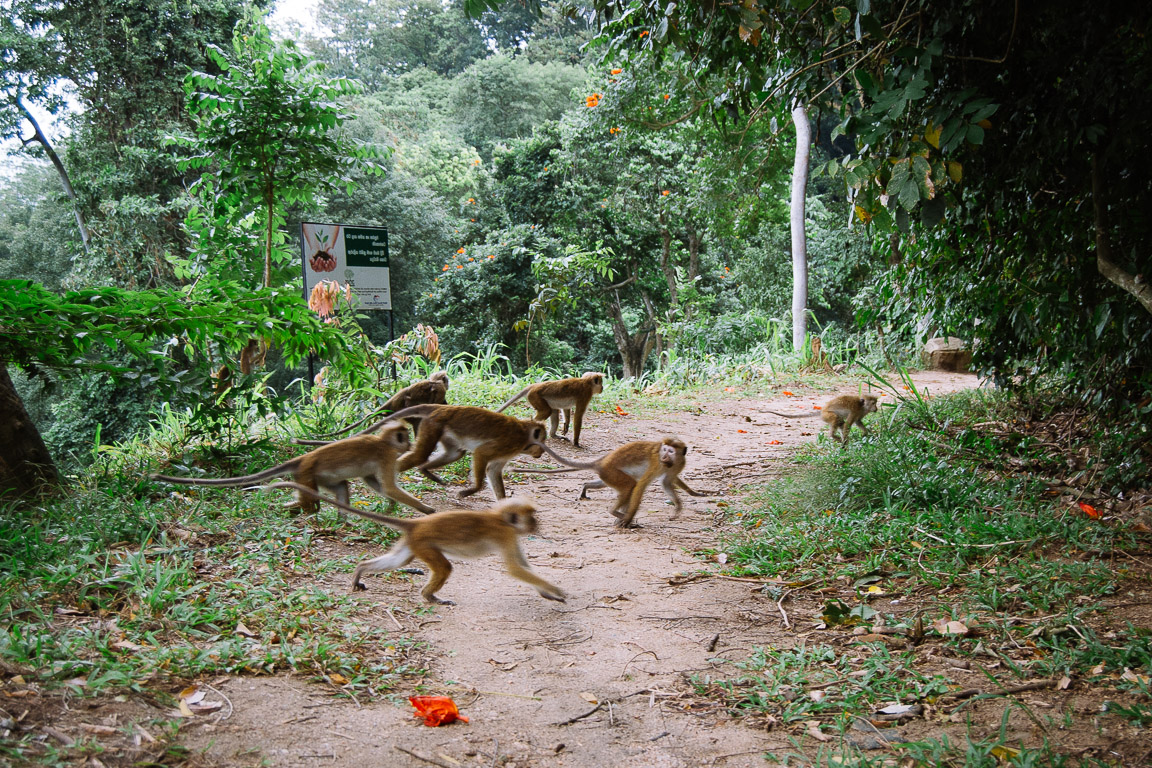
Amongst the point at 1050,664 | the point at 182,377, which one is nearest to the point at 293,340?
the point at 182,377

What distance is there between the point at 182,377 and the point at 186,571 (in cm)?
209

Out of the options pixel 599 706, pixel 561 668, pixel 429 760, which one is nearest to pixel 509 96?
pixel 561 668

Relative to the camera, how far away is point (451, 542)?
396 cm

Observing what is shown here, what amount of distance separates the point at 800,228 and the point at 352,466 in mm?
11605

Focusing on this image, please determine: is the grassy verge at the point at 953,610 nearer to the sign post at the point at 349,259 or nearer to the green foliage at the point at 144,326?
the green foliage at the point at 144,326

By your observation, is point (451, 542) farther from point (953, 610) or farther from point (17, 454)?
point (17, 454)

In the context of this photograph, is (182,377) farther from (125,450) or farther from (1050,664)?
(1050,664)

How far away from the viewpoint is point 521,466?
729 cm

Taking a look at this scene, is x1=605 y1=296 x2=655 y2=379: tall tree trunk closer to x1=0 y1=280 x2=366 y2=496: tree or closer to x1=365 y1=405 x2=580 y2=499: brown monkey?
x1=365 y1=405 x2=580 y2=499: brown monkey

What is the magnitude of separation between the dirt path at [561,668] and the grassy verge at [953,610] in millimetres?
245

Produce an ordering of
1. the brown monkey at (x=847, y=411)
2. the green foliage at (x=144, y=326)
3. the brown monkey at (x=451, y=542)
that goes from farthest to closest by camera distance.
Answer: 1. the brown monkey at (x=847, y=411)
2. the green foliage at (x=144, y=326)
3. the brown monkey at (x=451, y=542)

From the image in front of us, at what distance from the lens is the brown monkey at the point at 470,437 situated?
19.1ft

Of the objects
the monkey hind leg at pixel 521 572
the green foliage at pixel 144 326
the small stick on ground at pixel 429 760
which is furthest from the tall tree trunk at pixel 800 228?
the small stick on ground at pixel 429 760

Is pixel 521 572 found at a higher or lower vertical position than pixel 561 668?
higher
